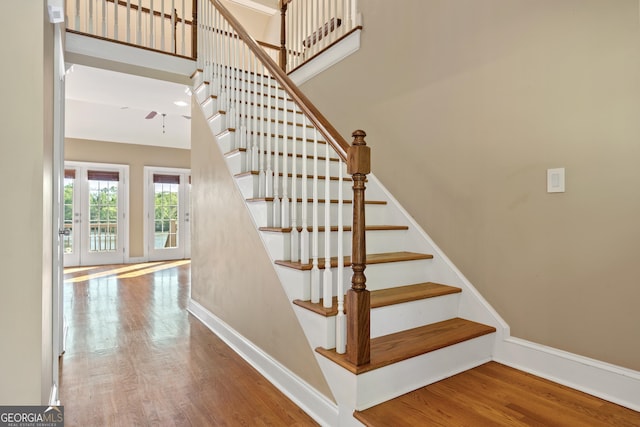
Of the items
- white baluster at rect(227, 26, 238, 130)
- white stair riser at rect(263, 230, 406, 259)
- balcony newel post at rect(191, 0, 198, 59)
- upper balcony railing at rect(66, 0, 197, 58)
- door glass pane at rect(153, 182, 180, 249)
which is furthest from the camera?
door glass pane at rect(153, 182, 180, 249)

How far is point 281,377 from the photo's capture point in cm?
205

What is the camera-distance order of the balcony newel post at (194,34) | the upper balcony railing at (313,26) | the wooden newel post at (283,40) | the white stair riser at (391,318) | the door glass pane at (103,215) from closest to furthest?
the white stair riser at (391,318)
the upper balcony railing at (313,26)
the balcony newel post at (194,34)
the wooden newel post at (283,40)
the door glass pane at (103,215)

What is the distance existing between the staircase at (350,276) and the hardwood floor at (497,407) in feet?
0.24

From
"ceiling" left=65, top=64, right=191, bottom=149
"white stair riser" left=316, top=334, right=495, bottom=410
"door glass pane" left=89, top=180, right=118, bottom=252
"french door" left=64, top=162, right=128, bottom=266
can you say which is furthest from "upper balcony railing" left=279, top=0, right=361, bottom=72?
"door glass pane" left=89, top=180, right=118, bottom=252

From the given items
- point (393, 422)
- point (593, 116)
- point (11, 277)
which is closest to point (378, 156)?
point (593, 116)

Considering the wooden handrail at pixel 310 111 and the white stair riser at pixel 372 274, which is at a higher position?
the wooden handrail at pixel 310 111

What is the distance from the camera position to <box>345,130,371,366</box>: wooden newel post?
153 cm

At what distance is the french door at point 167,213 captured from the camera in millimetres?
7473

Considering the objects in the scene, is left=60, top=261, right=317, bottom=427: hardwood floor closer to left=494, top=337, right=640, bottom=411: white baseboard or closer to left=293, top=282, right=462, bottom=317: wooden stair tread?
left=293, top=282, right=462, bottom=317: wooden stair tread

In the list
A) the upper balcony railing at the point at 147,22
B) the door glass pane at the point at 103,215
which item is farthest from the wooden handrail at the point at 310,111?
the door glass pane at the point at 103,215

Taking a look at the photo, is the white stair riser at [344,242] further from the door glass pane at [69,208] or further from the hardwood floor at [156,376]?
the door glass pane at [69,208]

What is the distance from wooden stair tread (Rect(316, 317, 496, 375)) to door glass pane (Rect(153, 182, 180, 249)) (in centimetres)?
683

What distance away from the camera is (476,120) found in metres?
2.19

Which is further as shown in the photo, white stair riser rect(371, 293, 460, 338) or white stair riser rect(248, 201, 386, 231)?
white stair riser rect(248, 201, 386, 231)
